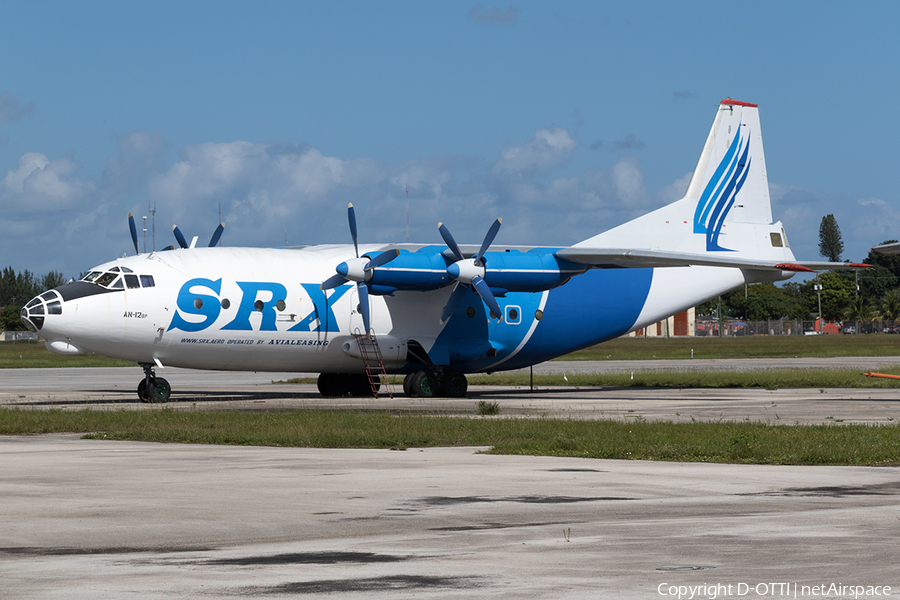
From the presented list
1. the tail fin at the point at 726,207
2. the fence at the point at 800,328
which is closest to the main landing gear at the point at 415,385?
the tail fin at the point at 726,207

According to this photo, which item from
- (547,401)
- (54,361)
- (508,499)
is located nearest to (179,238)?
(547,401)

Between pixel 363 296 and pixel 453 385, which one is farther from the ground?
pixel 363 296

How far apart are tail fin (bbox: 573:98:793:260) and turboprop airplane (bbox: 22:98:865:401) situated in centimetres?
6

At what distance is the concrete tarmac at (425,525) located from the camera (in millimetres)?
7914

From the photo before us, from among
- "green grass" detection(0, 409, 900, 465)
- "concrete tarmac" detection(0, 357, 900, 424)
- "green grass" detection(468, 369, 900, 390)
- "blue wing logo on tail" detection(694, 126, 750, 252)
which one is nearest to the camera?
"green grass" detection(0, 409, 900, 465)

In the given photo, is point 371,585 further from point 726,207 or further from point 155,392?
point 726,207

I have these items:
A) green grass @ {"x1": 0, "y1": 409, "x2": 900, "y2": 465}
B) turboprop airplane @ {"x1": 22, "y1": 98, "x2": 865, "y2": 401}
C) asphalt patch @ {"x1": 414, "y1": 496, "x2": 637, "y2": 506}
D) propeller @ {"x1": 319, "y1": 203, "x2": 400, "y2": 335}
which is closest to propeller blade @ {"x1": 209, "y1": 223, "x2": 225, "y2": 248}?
turboprop airplane @ {"x1": 22, "y1": 98, "x2": 865, "y2": 401}

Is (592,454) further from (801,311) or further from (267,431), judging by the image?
(801,311)

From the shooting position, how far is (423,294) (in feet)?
118

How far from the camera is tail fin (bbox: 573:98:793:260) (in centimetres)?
4097

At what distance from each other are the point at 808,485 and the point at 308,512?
21.3 ft

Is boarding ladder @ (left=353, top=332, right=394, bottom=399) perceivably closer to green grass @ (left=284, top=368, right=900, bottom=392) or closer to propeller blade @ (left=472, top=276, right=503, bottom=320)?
propeller blade @ (left=472, top=276, right=503, bottom=320)

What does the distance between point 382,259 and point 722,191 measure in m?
15.8

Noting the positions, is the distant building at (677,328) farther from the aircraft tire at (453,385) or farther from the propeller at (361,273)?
the propeller at (361,273)
